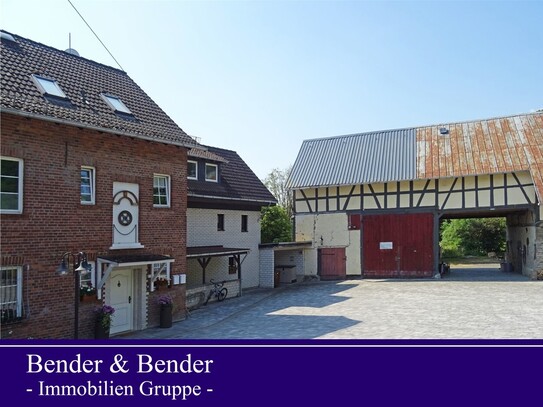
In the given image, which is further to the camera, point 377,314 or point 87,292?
point 377,314

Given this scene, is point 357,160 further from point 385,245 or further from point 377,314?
point 377,314

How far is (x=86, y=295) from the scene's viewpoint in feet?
39.5

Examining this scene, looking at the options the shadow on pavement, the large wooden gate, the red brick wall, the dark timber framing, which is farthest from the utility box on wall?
Answer: the red brick wall

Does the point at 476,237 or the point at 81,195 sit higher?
the point at 81,195

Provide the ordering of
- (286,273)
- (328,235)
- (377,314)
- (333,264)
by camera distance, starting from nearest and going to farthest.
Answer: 1. (377,314)
2. (286,273)
3. (333,264)
4. (328,235)

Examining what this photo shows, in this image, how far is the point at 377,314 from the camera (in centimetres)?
1500

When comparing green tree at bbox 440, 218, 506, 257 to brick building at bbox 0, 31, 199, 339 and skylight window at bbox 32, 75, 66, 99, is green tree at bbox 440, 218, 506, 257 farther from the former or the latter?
skylight window at bbox 32, 75, 66, 99

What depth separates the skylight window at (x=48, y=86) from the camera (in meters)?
12.3

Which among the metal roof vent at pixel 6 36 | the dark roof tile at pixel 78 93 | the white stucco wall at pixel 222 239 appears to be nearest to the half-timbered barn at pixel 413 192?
the white stucco wall at pixel 222 239

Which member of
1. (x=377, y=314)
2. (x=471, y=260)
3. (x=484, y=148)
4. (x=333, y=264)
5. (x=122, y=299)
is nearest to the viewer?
(x=122, y=299)

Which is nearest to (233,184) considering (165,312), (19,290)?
(165,312)

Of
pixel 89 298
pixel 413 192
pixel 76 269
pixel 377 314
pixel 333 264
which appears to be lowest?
pixel 377 314

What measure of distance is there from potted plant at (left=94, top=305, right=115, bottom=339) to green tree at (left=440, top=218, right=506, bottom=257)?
120ft

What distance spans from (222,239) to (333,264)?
25.4 feet
